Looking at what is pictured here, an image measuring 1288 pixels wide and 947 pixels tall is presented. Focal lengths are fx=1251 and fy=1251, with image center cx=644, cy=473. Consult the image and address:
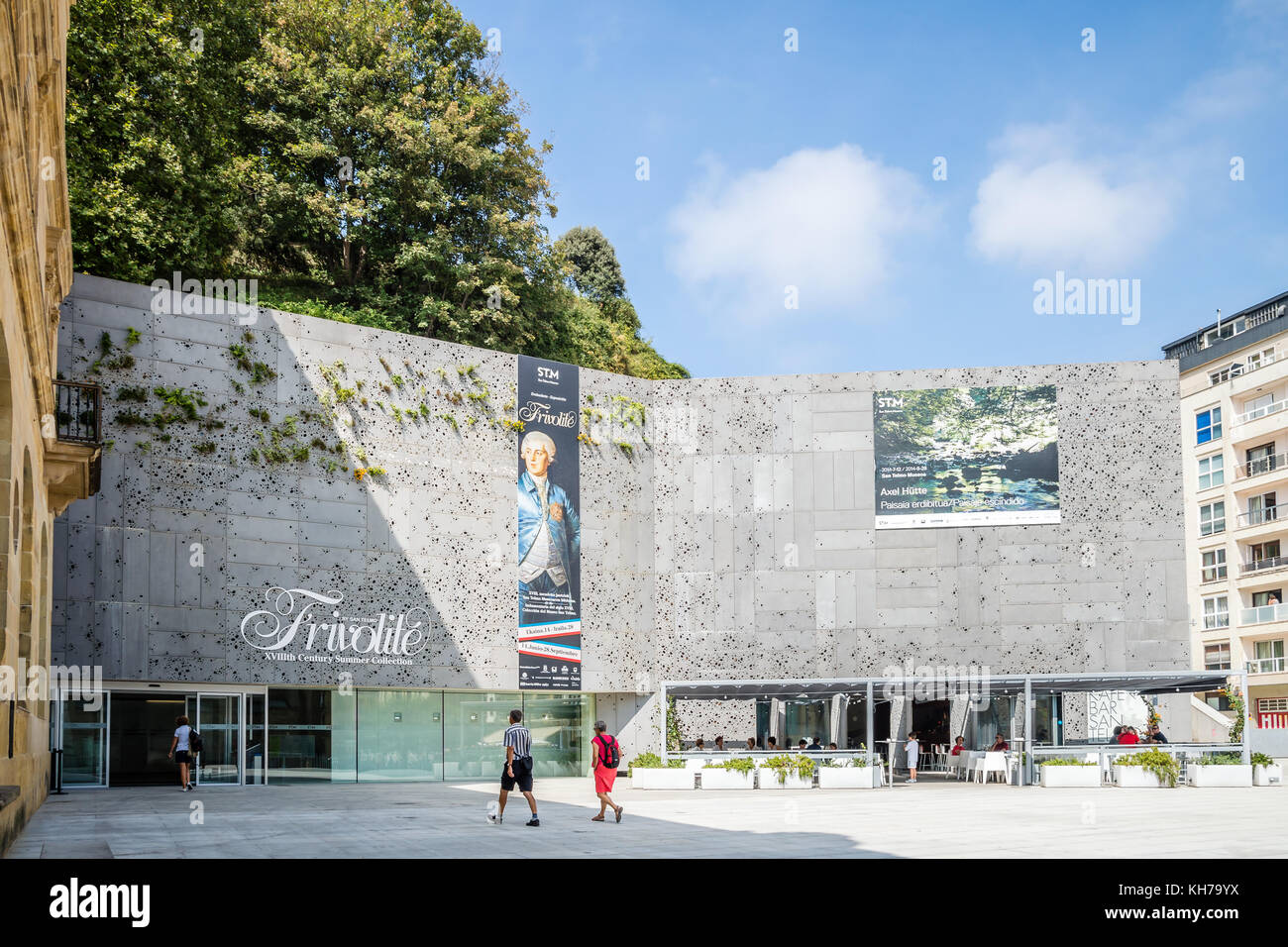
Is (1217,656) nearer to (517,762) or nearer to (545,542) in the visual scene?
(545,542)

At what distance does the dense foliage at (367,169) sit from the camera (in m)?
36.5

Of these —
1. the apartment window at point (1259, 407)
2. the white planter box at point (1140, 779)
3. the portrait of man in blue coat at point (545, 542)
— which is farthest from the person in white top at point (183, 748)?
the apartment window at point (1259, 407)

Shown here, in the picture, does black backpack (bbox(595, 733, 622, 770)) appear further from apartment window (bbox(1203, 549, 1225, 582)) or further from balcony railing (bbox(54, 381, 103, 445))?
apartment window (bbox(1203, 549, 1225, 582))

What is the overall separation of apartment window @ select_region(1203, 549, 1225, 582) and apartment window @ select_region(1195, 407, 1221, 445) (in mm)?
5876

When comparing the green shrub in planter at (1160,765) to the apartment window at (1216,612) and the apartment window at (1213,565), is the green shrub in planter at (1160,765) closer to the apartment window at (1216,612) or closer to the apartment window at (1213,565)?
the apartment window at (1216,612)

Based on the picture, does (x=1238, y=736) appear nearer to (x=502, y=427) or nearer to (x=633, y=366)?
(x=502, y=427)

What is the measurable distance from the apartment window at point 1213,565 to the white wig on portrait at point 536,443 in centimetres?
4436

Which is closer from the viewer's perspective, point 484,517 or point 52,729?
point 52,729

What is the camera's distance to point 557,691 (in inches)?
1313

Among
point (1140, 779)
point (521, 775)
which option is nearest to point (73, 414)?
point (521, 775)

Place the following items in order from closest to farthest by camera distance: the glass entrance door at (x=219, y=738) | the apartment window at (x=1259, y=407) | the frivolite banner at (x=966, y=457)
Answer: the glass entrance door at (x=219, y=738)
the frivolite banner at (x=966, y=457)
the apartment window at (x=1259, y=407)
